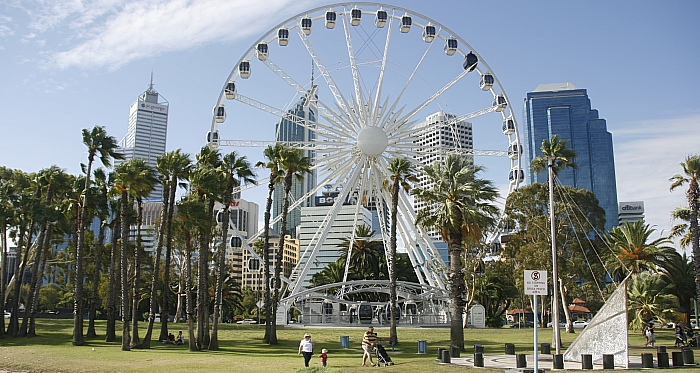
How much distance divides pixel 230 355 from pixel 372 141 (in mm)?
24471

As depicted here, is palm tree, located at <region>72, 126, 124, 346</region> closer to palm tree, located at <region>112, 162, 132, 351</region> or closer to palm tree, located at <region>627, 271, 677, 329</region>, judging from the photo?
palm tree, located at <region>112, 162, 132, 351</region>

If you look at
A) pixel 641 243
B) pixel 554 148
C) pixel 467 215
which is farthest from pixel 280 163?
pixel 641 243

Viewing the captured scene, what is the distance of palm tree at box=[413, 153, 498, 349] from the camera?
31641mm

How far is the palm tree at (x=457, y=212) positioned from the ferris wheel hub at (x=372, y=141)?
16.7m

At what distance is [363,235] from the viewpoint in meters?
84.1

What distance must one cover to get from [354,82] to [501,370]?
34096mm

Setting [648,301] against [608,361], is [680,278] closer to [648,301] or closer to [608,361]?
[648,301]

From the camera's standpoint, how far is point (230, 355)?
1224 inches

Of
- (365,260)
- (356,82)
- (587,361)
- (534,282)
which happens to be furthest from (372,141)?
(534,282)

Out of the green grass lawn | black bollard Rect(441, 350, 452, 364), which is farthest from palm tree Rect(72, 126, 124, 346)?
black bollard Rect(441, 350, 452, 364)

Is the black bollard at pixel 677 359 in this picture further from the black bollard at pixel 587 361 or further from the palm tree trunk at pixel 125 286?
the palm tree trunk at pixel 125 286

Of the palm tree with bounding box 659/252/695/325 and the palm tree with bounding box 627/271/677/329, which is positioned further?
the palm tree with bounding box 659/252/695/325

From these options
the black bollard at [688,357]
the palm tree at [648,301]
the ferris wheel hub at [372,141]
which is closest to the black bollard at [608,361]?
the black bollard at [688,357]

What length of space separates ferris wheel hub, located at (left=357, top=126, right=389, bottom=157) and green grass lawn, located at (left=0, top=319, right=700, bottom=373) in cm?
1470
